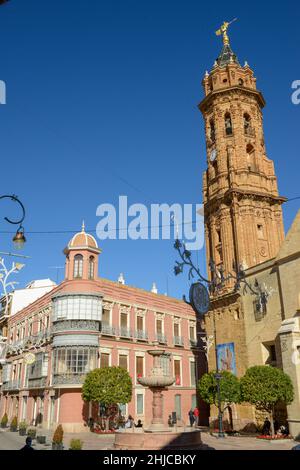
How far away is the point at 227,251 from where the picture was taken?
38.1 meters

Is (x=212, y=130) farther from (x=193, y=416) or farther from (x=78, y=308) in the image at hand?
(x=193, y=416)

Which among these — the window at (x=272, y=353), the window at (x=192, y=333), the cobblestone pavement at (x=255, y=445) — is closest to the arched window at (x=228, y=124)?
the window at (x=192, y=333)

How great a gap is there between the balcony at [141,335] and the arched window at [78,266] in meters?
7.35

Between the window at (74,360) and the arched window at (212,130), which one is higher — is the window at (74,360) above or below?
below

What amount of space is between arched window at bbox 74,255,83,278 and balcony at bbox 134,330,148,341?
7.35 metres

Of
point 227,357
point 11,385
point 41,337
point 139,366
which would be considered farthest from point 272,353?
point 11,385

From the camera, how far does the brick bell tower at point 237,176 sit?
38.1m

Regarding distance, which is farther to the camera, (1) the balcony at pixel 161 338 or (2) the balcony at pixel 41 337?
(1) the balcony at pixel 161 338

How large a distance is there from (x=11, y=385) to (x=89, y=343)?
16.1 m

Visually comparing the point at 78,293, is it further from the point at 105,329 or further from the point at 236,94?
the point at 236,94

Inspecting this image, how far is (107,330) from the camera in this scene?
34.8 metres

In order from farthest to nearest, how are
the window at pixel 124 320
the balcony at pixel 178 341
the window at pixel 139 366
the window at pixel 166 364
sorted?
1. the balcony at pixel 178 341
2. the window at pixel 166 364
3. the window at pixel 124 320
4. the window at pixel 139 366

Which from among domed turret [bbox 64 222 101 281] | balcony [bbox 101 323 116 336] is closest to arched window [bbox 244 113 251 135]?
domed turret [bbox 64 222 101 281]

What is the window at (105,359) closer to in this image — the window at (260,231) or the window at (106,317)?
the window at (106,317)
